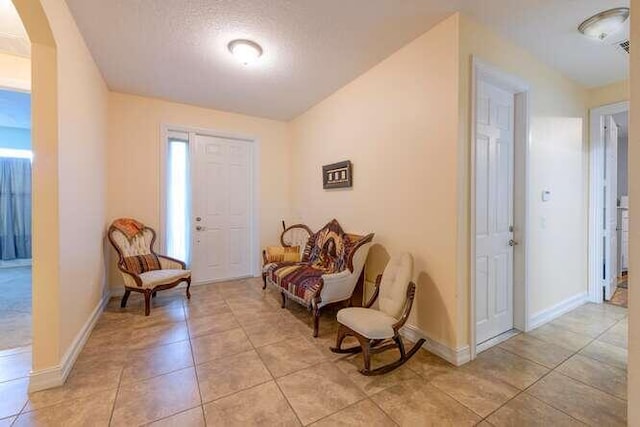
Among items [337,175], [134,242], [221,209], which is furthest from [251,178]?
[134,242]

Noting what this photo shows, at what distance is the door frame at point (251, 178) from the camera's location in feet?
12.5

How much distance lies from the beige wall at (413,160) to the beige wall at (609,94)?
265 cm

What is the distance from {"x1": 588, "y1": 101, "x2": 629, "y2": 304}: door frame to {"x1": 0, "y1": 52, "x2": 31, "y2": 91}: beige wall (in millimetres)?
6322

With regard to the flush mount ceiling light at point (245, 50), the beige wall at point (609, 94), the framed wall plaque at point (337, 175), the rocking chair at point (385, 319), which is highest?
the flush mount ceiling light at point (245, 50)

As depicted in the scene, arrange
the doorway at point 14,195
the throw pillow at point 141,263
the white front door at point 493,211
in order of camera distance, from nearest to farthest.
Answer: the white front door at point 493,211, the throw pillow at point 141,263, the doorway at point 14,195

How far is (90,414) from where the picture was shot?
1543mm

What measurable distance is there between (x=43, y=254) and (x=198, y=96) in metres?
2.62

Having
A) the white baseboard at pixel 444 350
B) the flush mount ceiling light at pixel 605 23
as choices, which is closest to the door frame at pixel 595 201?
the flush mount ceiling light at pixel 605 23

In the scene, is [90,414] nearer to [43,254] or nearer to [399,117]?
[43,254]

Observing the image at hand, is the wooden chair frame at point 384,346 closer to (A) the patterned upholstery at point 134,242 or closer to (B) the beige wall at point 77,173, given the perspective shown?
(B) the beige wall at point 77,173

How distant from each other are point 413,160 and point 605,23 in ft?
5.61

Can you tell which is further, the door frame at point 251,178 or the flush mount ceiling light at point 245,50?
the door frame at point 251,178

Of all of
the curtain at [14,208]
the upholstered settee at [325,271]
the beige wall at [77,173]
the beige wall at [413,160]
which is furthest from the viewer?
the curtain at [14,208]

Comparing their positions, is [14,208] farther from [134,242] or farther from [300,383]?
[300,383]
